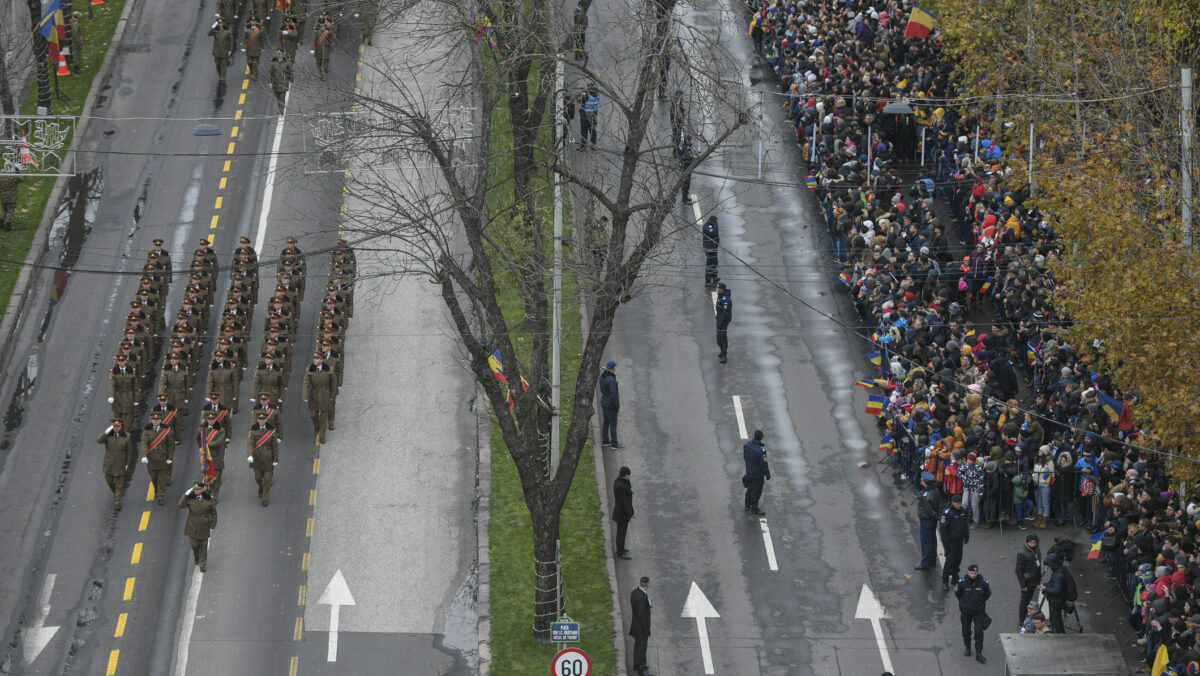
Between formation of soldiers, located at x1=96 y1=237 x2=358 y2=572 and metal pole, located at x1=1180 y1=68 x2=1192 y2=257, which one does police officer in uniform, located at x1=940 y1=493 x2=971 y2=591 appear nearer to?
metal pole, located at x1=1180 y1=68 x2=1192 y2=257

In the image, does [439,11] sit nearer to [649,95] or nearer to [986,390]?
[649,95]

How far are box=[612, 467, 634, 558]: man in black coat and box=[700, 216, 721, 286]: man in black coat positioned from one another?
375 inches

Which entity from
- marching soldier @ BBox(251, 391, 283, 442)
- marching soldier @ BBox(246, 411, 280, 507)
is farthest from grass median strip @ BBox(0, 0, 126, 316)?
marching soldier @ BBox(246, 411, 280, 507)

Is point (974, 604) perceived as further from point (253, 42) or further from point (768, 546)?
point (253, 42)

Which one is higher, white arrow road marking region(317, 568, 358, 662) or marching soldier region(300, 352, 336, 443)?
marching soldier region(300, 352, 336, 443)

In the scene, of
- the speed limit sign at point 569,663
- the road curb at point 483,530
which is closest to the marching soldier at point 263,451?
the road curb at point 483,530

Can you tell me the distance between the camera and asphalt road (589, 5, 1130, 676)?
3297 centimetres

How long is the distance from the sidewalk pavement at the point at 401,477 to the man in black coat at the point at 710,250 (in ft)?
18.1

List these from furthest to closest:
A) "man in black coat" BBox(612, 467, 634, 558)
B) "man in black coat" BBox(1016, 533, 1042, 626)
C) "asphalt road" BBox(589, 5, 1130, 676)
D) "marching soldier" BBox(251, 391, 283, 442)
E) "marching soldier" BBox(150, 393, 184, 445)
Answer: "marching soldier" BBox(251, 391, 283, 442) → "marching soldier" BBox(150, 393, 184, 445) → "man in black coat" BBox(612, 467, 634, 558) → "asphalt road" BBox(589, 5, 1130, 676) → "man in black coat" BBox(1016, 533, 1042, 626)

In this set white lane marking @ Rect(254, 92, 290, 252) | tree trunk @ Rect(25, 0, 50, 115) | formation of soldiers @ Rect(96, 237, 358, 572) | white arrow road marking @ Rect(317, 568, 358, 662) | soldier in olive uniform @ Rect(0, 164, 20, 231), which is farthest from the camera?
tree trunk @ Rect(25, 0, 50, 115)

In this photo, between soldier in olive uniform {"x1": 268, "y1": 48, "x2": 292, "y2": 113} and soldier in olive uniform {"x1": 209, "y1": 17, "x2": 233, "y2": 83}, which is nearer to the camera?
soldier in olive uniform {"x1": 268, "y1": 48, "x2": 292, "y2": 113}

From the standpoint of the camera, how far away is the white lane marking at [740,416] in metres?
39.1

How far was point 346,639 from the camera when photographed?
3325cm

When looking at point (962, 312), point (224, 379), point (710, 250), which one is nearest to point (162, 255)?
point (224, 379)
